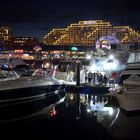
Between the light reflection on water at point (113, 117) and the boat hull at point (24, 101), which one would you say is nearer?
the light reflection on water at point (113, 117)

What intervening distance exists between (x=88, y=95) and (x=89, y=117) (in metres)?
9.46

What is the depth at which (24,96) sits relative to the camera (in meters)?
21.9

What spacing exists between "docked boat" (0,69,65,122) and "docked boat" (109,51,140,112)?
499cm

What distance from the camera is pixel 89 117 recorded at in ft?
57.1

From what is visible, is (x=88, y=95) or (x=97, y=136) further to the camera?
(x=88, y=95)

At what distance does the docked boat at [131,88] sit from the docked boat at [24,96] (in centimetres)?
Answer: 499

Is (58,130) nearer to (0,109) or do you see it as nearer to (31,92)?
(0,109)

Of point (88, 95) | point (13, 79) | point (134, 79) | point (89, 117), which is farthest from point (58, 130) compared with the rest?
point (88, 95)

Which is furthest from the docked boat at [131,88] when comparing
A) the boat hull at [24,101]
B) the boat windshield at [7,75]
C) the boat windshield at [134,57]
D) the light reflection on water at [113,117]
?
the boat windshield at [7,75]

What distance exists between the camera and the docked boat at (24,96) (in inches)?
786

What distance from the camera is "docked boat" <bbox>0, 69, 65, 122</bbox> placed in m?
20.0

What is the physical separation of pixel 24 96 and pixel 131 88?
23.3ft

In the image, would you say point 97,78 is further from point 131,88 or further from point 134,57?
point 131,88

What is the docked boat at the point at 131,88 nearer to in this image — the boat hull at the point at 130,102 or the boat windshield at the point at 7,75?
the boat hull at the point at 130,102
